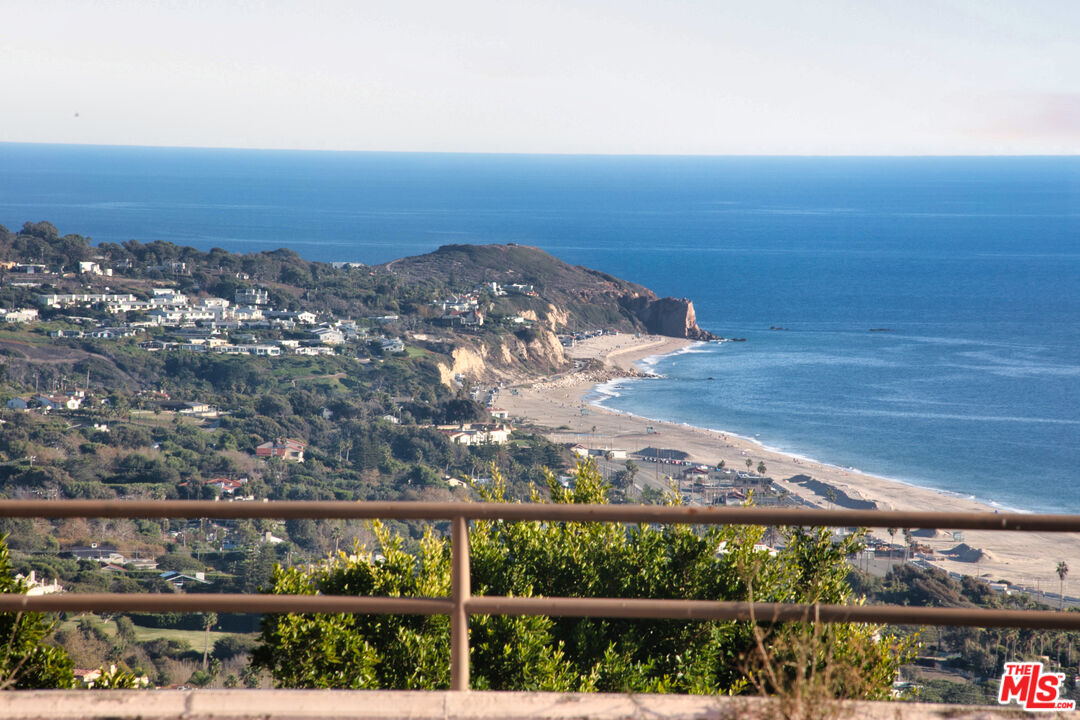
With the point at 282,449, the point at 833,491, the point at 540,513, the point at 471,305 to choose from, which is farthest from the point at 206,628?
the point at 471,305

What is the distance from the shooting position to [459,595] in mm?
2652

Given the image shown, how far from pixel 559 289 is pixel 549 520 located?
76622 millimetres

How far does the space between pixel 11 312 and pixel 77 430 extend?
75.8ft

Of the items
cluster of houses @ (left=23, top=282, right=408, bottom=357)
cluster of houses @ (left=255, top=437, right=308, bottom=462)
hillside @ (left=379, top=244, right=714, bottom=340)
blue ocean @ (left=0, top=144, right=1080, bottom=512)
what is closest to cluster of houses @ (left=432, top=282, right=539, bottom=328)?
hillside @ (left=379, top=244, right=714, bottom=340)

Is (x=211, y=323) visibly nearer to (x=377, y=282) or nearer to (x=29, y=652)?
(x=377, y=282)

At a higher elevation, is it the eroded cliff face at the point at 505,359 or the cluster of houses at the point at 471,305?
the cluster of houses at the point at 471,305

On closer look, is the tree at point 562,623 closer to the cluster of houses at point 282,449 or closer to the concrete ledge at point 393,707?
the concrete ledge at point 393,707

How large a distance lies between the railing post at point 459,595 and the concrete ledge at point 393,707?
84 millimetres

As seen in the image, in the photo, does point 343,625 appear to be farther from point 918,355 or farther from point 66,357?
point 918,355

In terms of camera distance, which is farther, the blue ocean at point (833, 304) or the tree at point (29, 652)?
the blue ocean at point (833, 304)

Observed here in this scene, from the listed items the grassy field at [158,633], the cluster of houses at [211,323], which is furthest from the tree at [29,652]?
the cluster of houses at [211,323]

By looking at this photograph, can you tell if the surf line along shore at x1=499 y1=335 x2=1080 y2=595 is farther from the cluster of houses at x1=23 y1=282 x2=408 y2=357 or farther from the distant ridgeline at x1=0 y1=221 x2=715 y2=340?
the cluster of houses at x1=23 y1=282 x2=408 y2=357

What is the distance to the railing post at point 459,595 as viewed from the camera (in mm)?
2656

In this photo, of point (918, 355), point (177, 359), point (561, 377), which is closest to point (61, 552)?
point (177, 359)
